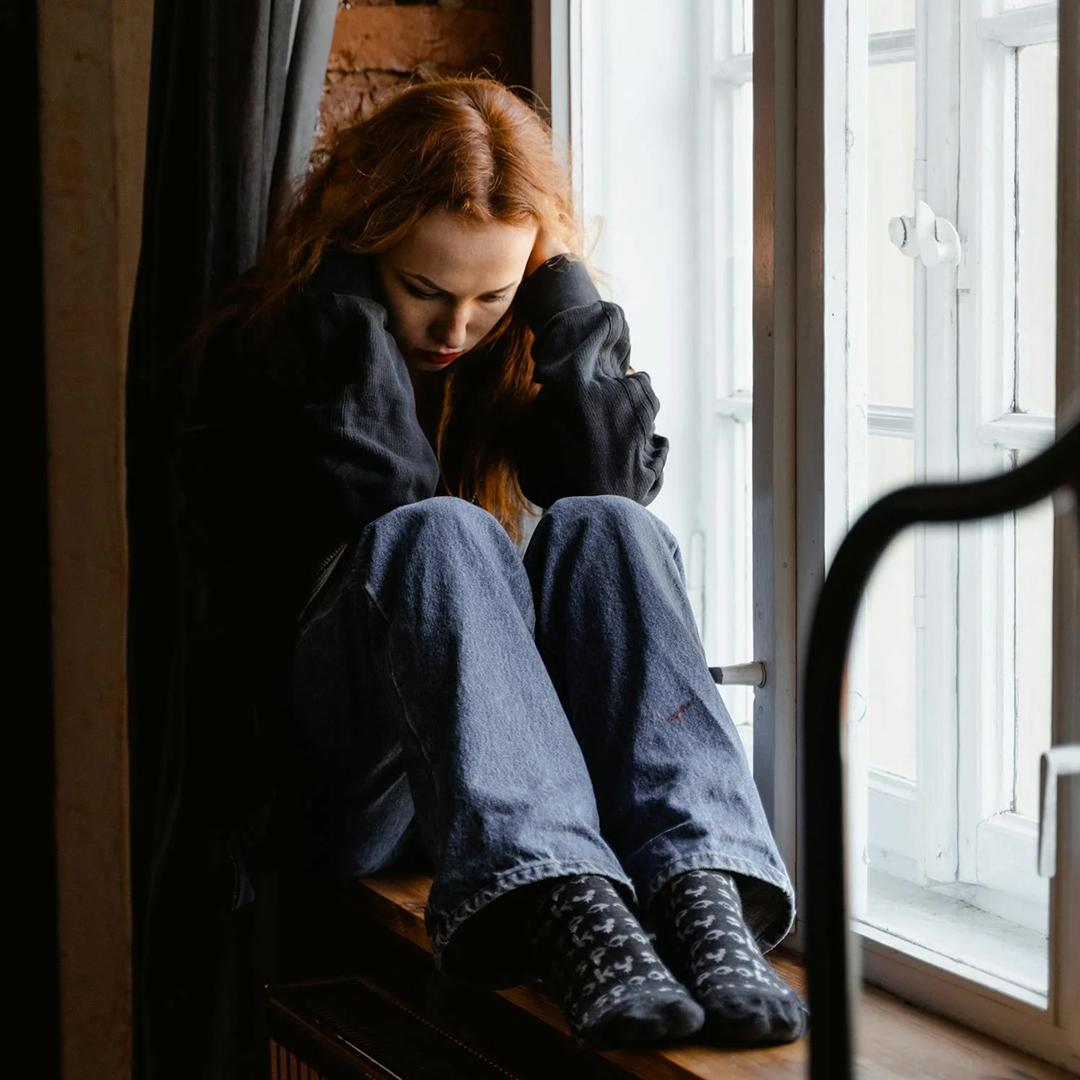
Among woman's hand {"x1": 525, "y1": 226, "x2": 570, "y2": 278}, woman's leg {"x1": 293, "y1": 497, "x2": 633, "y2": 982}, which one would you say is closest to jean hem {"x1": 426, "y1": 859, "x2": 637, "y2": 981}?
woman's leg {"x1": 293, "y1": 497, "x2": 633, "y2": 982}

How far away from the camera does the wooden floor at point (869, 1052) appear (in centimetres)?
101

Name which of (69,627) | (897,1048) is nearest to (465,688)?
(897,1048)

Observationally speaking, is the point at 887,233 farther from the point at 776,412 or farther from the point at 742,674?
the point at 742,674

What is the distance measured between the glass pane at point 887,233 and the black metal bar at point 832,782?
932 millimetres

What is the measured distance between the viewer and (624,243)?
1.72 m

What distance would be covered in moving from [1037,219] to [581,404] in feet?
1.54

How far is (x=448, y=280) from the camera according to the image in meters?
1.44

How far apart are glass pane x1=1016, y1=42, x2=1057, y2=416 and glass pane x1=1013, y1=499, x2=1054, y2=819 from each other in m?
0.11

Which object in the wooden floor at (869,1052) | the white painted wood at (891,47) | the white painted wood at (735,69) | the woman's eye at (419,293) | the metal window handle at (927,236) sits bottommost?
the wooden floor at (869,1052)

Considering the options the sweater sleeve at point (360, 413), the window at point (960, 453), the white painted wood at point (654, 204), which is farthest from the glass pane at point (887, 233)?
the sweater sleeve at point (360, 413)

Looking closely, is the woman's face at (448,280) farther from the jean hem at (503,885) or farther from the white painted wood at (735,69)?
the jean hem at (503,885)

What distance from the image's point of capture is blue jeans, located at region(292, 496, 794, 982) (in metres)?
1.12

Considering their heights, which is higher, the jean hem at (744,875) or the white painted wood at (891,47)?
the white painted wood at (891,47)

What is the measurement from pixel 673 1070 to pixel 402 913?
41 cm
